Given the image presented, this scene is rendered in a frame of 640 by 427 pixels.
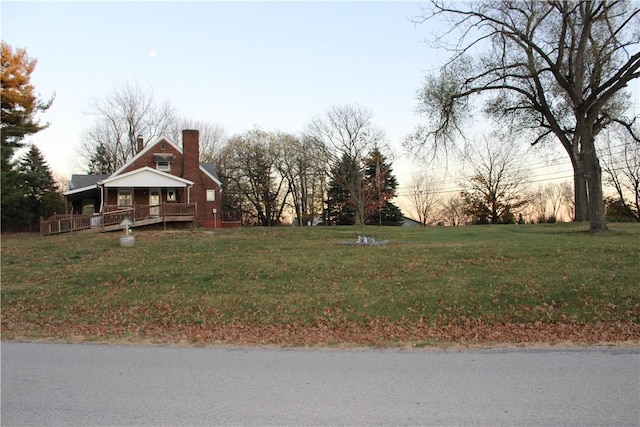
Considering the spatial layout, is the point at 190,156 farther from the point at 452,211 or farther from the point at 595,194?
the point at 452,211

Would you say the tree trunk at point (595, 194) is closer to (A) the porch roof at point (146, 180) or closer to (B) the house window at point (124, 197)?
(A) the porch roof at point (146, 180)

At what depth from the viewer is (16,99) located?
1145 inches

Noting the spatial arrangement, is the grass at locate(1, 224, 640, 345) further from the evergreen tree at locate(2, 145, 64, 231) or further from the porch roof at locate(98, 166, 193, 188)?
the porch roof at locate(98, 166, 193, 188)

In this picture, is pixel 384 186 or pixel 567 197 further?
pixel 567 197

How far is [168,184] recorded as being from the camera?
31.4 meters

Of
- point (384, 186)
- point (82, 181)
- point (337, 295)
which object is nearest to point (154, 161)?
point (82, 181)

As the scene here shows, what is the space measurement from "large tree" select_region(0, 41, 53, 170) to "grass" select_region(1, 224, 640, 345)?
16972mm

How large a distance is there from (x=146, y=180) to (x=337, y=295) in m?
25.0

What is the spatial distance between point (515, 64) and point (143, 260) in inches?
720

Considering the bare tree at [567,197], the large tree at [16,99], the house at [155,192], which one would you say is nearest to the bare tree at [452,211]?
the bare tree at [567,197]

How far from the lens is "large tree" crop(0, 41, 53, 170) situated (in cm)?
2830

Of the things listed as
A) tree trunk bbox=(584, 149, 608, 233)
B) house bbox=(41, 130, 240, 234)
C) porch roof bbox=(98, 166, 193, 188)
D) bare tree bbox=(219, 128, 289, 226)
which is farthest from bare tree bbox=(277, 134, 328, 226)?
tree trunk bbox=(584, 149, 608, 233)

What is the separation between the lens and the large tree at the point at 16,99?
1114 inches

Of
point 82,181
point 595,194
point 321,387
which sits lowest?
point 321,387
